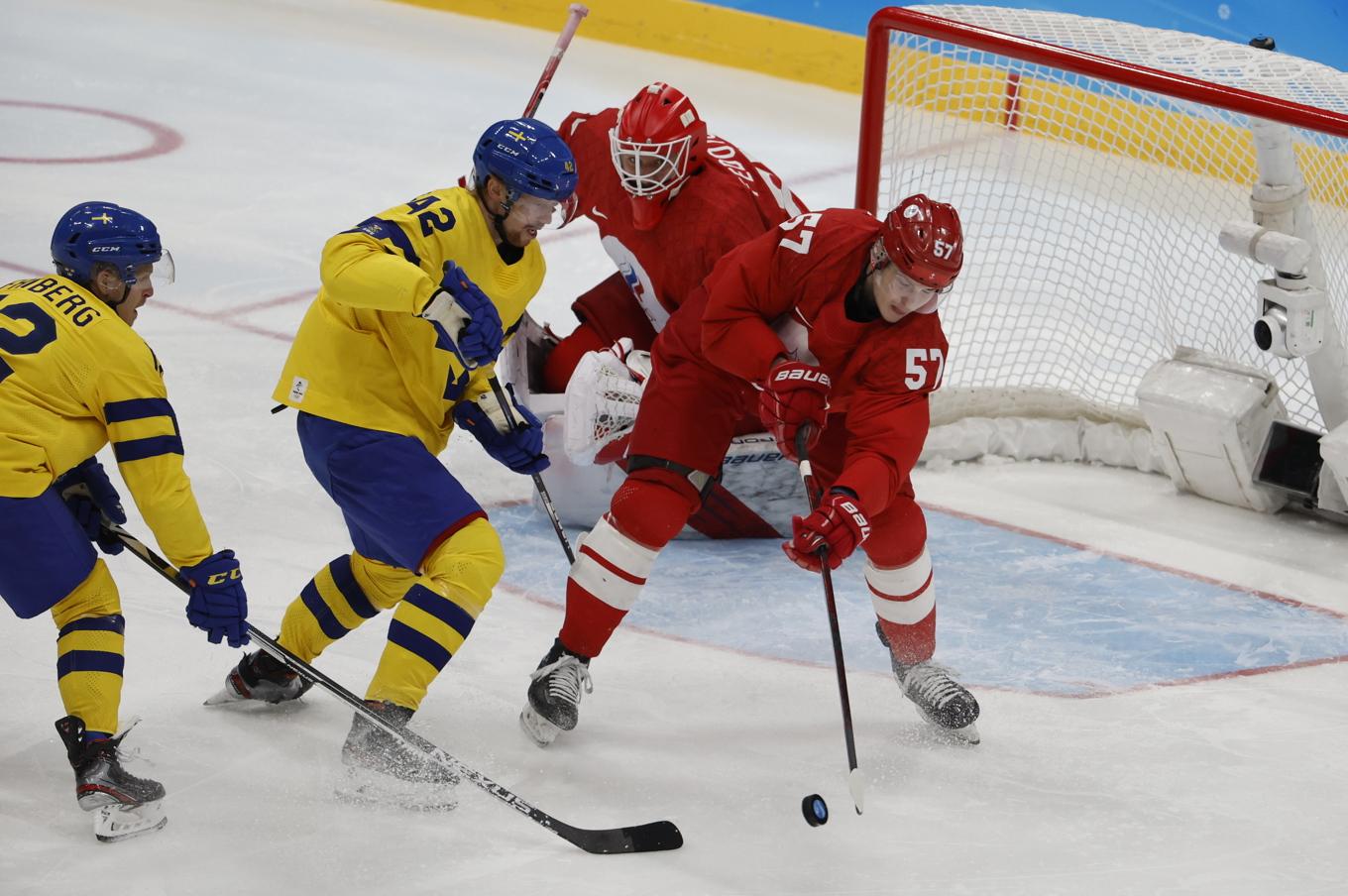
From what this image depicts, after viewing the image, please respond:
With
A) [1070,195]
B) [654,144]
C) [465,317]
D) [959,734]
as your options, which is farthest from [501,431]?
[1070,195]

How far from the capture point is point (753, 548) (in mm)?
3750

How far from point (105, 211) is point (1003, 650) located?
1889 millimetres

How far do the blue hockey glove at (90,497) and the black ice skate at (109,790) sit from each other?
31 cm

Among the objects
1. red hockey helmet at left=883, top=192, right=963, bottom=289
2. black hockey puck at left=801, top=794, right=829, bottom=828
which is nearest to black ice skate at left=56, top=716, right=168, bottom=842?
black hockey puck at left=801, top=794, right=829, bottom=828

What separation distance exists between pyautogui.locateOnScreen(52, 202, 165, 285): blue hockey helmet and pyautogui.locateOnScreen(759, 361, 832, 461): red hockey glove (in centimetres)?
102

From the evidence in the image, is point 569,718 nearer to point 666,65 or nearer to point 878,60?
point 878,60

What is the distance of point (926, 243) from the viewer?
8.53 ft

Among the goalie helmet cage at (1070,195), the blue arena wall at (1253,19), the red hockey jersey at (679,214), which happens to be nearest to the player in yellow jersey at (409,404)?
the red hockey jersey at (679,214)

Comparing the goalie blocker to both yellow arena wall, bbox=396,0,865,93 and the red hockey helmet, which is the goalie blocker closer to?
the red hockey helmet

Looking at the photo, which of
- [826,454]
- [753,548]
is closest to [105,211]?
[826,454]

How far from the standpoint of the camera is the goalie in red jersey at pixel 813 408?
8.90 ft

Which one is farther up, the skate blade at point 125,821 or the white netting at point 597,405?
the white netting at point 597,405

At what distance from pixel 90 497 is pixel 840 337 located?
1.25m

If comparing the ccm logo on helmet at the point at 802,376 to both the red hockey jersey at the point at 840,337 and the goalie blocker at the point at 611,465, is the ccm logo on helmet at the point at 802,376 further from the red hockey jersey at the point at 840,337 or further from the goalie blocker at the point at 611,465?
the goalie blocker at the point at 611,465
